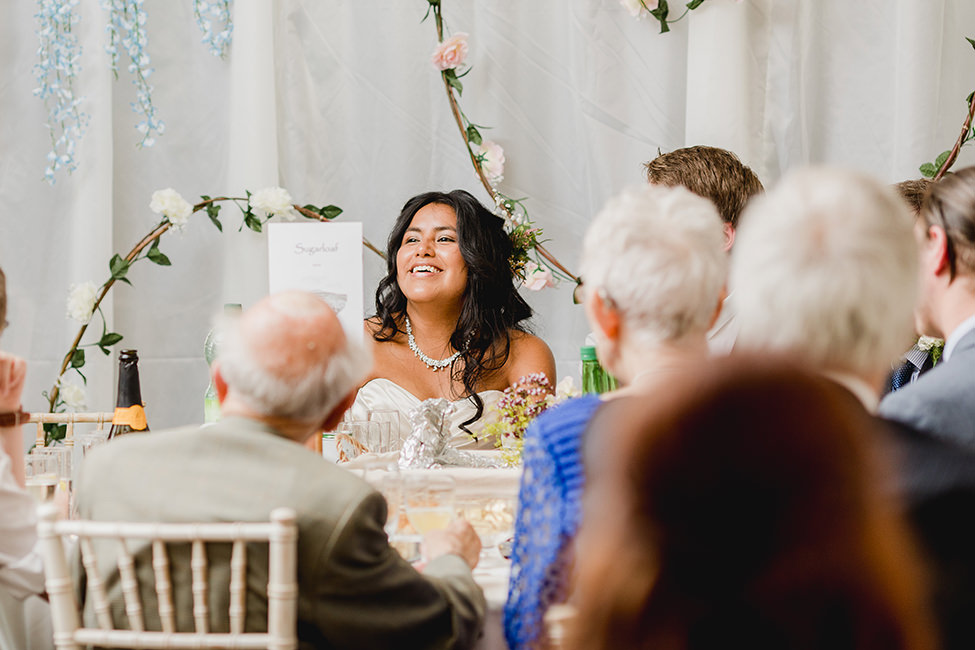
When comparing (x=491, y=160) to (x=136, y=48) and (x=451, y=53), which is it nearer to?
(x=451, y=53)

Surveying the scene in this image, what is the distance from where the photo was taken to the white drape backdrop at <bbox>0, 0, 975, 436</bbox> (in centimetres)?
360

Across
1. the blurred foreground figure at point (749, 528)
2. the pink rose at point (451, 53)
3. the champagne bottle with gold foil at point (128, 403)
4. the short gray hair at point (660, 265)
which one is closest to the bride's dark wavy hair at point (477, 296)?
the pink rose at point (451, 53)

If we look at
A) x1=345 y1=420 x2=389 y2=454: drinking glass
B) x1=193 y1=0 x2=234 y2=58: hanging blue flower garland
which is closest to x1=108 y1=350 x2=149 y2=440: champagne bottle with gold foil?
x1=345 y1=420 x2=389 y2=454: drinking glass

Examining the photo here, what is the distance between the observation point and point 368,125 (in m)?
3.80

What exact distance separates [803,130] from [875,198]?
2.53 metres

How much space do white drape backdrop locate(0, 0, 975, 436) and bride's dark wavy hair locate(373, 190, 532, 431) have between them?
523 mm

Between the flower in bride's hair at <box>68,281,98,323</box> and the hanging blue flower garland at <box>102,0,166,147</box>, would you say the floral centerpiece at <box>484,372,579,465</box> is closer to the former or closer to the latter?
the flower in bride's hair at <box>68,281,98,323</box>

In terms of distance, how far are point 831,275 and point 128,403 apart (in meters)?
1.57

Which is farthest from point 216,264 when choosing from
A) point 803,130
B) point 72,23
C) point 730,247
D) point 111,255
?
point 803,130

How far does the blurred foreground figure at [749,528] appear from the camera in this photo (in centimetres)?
72

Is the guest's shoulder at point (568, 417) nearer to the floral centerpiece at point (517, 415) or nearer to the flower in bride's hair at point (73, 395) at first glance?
the floral centerpiece at point (517, 415)

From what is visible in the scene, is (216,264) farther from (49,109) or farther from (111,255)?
(49,109)

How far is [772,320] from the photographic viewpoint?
4.01ft

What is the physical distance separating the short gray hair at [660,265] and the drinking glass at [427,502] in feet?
1.51
